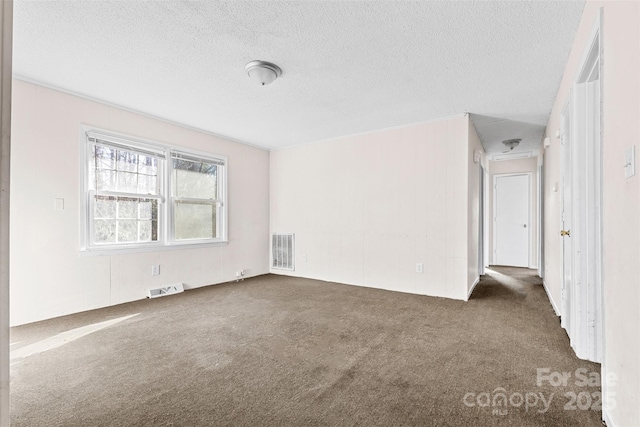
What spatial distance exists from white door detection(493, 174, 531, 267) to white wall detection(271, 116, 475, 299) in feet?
11.2

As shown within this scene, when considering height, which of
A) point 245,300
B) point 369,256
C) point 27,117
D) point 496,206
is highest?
point 27,117

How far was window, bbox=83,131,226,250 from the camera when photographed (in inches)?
133

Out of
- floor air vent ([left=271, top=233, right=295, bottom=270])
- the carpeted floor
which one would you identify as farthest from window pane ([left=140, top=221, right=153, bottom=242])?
floor air vent ([left=271, top=233, right=295, bottom=270])

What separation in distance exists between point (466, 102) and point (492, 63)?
85 centimetres

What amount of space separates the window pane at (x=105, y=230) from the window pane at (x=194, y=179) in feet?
2.84

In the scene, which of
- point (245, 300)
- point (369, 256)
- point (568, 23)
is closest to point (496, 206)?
point (369, 256)

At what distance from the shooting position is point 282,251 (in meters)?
5.44

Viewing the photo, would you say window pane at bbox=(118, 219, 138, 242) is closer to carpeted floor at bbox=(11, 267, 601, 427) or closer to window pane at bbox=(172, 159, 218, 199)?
window pane at bbox=(172, 159, 218, 199)

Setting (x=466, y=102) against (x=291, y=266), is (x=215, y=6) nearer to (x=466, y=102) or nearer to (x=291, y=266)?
(x=466, y=102)

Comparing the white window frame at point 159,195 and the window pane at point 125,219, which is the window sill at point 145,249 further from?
the window pane at point 125,219

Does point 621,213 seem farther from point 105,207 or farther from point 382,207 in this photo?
point 105,207

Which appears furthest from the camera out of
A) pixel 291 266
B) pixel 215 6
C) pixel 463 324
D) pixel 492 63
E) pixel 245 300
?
pixel 291 266

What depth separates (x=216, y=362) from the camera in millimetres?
2080

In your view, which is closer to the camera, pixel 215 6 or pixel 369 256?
pixel 215 6
